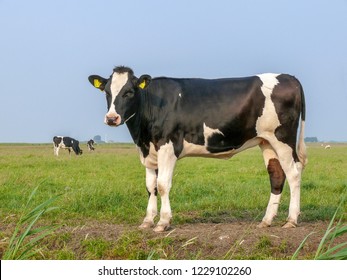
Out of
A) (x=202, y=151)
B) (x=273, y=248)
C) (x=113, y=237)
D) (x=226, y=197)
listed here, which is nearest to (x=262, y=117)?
(x=202, y=151)

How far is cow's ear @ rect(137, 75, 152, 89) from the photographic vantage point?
322 inches

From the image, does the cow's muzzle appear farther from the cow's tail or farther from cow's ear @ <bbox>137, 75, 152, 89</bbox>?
the cow's tail

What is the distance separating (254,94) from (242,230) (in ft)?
7.60

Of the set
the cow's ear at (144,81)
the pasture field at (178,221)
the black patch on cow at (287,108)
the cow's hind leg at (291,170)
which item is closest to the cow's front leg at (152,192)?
the pasture field at (178,221)

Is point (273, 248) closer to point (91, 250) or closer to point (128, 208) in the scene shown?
point (91, 250)

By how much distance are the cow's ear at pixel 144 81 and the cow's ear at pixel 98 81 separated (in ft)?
2.12

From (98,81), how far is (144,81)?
0.85 m

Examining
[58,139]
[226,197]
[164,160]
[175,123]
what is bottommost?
[58,139]

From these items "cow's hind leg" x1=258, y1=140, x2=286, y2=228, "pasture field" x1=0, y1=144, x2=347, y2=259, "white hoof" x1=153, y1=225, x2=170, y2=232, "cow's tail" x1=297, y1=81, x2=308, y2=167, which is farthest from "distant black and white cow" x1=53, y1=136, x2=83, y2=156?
"white hoof" x1=153, y1=225, x2=170, y2=232

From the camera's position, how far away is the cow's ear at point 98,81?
845 cm

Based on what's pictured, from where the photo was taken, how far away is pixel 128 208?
10.9m

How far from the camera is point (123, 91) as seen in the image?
8.04 m

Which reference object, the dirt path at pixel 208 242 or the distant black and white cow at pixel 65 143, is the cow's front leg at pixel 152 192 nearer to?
the dirt path at pixel 208 242

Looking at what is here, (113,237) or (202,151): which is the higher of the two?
(202,151)
